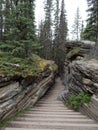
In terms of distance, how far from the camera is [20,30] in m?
14.1

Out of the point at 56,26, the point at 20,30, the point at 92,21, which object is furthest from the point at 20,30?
the point at 56,26

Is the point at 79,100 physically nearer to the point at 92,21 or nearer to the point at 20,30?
the point at 20,30

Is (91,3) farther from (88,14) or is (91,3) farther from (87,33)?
(87,33)

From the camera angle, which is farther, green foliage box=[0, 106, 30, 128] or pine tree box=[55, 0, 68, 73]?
pine tree box=[55, 0, 68, 73]

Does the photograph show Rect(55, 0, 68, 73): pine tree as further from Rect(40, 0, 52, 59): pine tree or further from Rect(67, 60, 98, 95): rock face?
Rect(67, 60, 98, 95): rock face

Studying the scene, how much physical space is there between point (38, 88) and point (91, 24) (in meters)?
9.31

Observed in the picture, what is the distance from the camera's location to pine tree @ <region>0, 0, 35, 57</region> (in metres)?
13.5

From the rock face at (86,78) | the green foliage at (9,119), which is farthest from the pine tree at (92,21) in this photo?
the green foliage at (9,119)

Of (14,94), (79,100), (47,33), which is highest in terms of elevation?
(47,33)

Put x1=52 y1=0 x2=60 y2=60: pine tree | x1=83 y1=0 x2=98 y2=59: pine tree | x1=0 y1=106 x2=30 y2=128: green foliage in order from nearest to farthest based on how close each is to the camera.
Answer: x1=0 y1=106 x2=30 y2=128: green foliage, x1=83 y1=0 x2=98 y2=59: pine tree, x1=52 y1=0 x2=60 y2=60: pine tree

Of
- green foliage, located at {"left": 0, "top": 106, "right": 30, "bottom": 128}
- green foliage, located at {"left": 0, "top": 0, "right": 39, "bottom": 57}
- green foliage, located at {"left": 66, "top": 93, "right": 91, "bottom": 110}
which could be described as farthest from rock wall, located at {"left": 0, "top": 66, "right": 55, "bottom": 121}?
green foliage, located at {"left": 66, "top": 93, "right": 91, "bottom": 110}

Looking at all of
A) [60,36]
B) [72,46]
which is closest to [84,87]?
[72,46]

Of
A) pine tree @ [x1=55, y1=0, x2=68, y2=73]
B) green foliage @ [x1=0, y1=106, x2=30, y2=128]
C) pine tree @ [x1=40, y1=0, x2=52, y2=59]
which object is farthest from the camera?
pine tree @ [x1=55, y1=0, x2=68, y2=73]

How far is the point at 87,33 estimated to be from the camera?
803 inches
